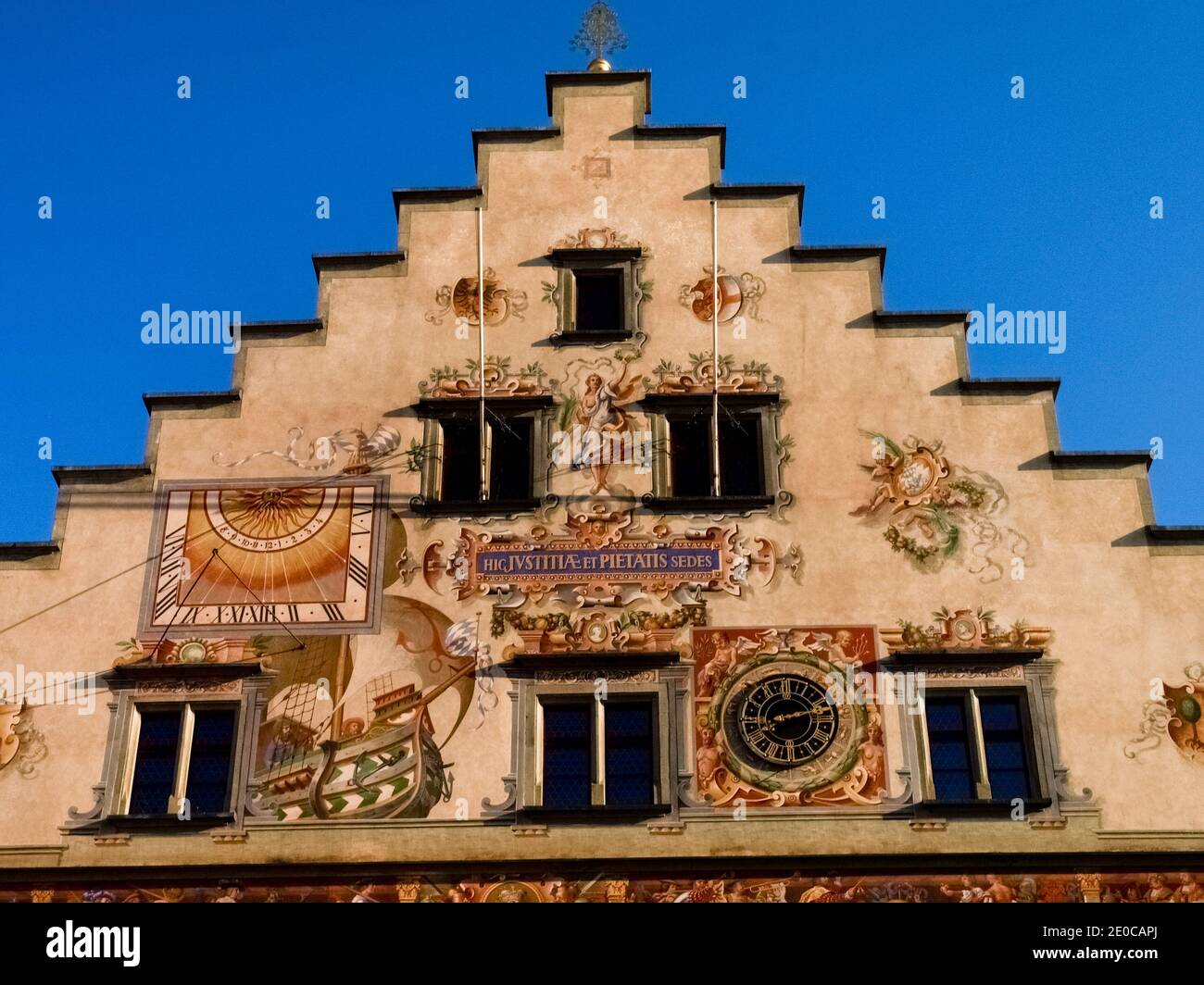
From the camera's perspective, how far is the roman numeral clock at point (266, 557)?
17609 millimetres

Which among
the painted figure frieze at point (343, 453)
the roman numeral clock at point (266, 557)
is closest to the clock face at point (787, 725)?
the roman numeral clock at point (266, 557)

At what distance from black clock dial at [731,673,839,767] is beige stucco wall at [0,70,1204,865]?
0.62m

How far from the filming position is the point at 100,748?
17000mm

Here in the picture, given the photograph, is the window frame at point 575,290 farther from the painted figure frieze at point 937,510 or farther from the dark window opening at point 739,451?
the painted figure frieze at point 937,510

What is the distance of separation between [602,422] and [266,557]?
3614 mm

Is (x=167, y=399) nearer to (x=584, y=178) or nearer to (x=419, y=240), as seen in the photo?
(x=419, y=240)

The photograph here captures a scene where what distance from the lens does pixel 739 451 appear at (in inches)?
732

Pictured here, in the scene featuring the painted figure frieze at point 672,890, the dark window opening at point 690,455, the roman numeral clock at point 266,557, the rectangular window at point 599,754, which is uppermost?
the dark window opening at point 690,455

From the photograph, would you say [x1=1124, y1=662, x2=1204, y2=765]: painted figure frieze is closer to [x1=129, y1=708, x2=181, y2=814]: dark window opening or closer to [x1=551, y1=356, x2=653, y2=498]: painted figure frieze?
[x1=551, y1=356, x2=653, y2=498]: painted figure frieze

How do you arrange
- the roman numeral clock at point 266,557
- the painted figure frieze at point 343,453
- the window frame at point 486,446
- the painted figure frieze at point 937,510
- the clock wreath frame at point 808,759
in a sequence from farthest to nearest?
1. the painted figure frieze at point 343,453
2. the window frame at point 486,446
3. the painted figure frieze at point 937,510
4. the roman numeral clock at point 266,557
5. the clock wreath frame at point 808,759

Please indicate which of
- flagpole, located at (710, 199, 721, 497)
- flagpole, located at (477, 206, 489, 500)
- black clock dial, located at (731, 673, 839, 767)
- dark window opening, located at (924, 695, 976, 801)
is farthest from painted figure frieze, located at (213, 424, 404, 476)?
dark window opening, located at (924, 695, 976, 801)

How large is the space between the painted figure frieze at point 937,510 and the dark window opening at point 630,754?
3.01 meters

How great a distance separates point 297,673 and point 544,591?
2.46 meters
